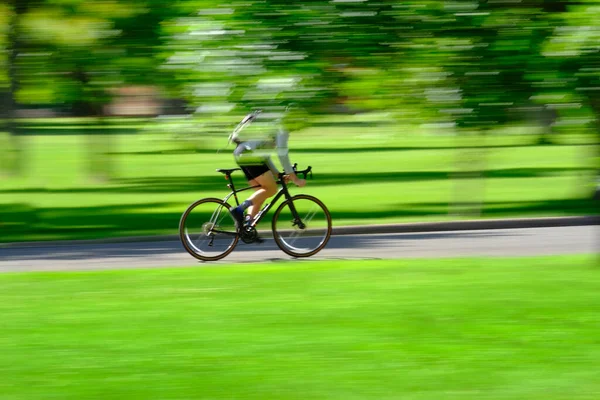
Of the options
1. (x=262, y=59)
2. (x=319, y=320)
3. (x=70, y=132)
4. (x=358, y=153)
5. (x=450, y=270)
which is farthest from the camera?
(x=70, y=132)

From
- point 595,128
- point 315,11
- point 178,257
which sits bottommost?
point 178,257

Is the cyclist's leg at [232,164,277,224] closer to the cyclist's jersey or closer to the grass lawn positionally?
the cyclist's jersey

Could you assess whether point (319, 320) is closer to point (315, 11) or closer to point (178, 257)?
point (315, 11)

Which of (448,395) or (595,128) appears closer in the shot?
(448,395)

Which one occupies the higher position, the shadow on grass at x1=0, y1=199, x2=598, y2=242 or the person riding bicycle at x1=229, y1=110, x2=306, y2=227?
the person riding bicycle at x1=229, y1=110, x2=306, y2=227

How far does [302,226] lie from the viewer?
1137 centimetres

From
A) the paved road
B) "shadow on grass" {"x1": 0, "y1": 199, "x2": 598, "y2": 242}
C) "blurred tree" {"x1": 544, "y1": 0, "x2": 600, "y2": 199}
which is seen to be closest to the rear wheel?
the paved road

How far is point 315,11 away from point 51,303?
9.12ft

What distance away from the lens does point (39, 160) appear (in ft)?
130

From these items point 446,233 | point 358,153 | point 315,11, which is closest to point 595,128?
point 315,11

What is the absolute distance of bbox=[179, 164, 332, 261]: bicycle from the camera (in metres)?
11.2

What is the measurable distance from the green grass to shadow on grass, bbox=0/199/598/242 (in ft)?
20.0

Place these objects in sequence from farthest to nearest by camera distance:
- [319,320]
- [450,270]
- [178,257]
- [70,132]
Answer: [70,132] < [178,257] < [450,270] < [319,320]

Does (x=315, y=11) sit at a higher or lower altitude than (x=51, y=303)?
higher
